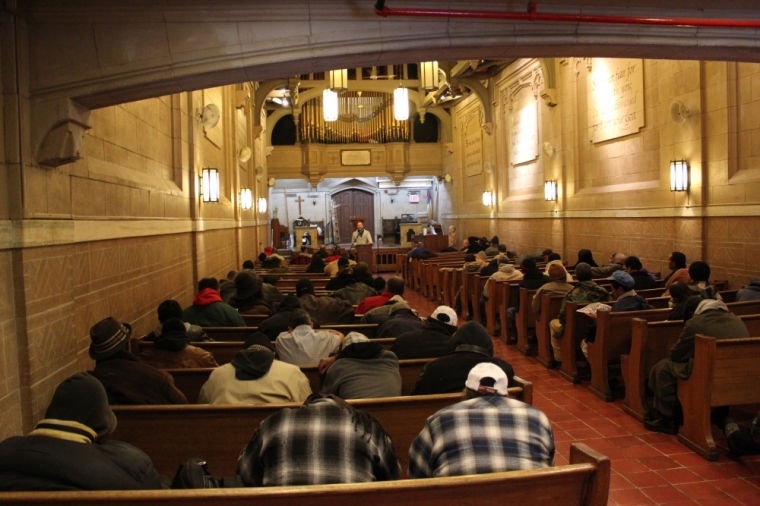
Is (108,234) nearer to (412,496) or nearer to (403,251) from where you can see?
(412,496)

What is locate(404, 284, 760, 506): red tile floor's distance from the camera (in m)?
3.72

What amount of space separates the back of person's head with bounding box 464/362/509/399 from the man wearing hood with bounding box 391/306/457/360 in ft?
6.20

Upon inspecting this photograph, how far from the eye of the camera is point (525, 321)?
25.5 ft

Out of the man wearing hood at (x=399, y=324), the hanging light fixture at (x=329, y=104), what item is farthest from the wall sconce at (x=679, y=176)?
the hanging light fixture at (x=329, y=104)

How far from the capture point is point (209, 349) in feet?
16.4

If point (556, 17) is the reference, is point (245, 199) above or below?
below

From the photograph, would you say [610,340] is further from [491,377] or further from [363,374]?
[491,377]

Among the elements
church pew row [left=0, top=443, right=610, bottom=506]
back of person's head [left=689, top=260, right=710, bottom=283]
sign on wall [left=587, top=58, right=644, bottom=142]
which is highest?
sign on wall [left=587, top=58, right=644, bottom=142]

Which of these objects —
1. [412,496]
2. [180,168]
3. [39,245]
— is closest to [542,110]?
[180,168]

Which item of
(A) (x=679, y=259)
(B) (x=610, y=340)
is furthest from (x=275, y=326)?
(A) (x=679, y=259)

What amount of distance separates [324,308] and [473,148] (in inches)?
546

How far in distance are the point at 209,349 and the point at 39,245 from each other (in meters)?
1.75

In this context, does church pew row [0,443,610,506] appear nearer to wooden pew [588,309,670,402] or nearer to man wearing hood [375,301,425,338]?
man wearing hood [375,301,425,338]

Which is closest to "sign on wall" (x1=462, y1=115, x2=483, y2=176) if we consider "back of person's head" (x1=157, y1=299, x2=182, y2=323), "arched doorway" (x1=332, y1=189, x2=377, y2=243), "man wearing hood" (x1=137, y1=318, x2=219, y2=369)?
"arched doorway" (x1=332, y1=189, x2=377, y2=243)
